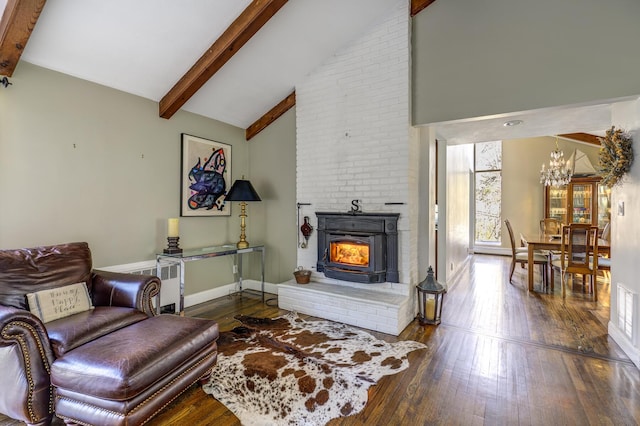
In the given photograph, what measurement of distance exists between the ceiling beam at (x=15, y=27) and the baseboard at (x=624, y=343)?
17.6 ft

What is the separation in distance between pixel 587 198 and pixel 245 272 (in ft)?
25.9

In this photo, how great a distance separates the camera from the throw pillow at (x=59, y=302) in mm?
2215

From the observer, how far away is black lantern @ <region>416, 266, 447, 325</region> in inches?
138

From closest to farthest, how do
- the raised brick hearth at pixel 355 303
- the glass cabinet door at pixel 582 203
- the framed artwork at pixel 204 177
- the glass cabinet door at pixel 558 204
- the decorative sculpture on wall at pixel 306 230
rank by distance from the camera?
the raised brick hearth at pixel 355 303
the framed artwork at pixel 204 177
the decorative sculpture on wall at pixel 306 230
the glass cabinet door at pixel 582 203
the glass cabinet door at pixel 558 204

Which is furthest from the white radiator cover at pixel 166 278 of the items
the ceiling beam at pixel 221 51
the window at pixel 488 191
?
the window at pixel 488 191

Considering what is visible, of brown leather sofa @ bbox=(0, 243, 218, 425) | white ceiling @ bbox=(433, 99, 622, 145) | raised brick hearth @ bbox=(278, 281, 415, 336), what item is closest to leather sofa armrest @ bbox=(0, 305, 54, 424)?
brown leather sofa @ bbox=(0, 243, 218, 425)

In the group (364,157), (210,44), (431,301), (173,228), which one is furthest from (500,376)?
(210,44)

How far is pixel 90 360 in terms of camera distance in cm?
175

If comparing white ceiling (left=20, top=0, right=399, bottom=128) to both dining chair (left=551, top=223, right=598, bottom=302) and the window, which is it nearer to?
dining chair (left=551, top=223, right=598, bottom=302)

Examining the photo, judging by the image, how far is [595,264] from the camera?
4352mm

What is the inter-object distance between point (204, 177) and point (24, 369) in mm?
2848

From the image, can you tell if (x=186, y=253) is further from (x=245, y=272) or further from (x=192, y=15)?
(x=192, y=15)

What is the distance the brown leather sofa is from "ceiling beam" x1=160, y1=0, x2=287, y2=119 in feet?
7.02

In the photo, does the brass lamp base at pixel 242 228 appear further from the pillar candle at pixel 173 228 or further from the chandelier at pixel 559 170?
the chandelier at pixel 559 170
